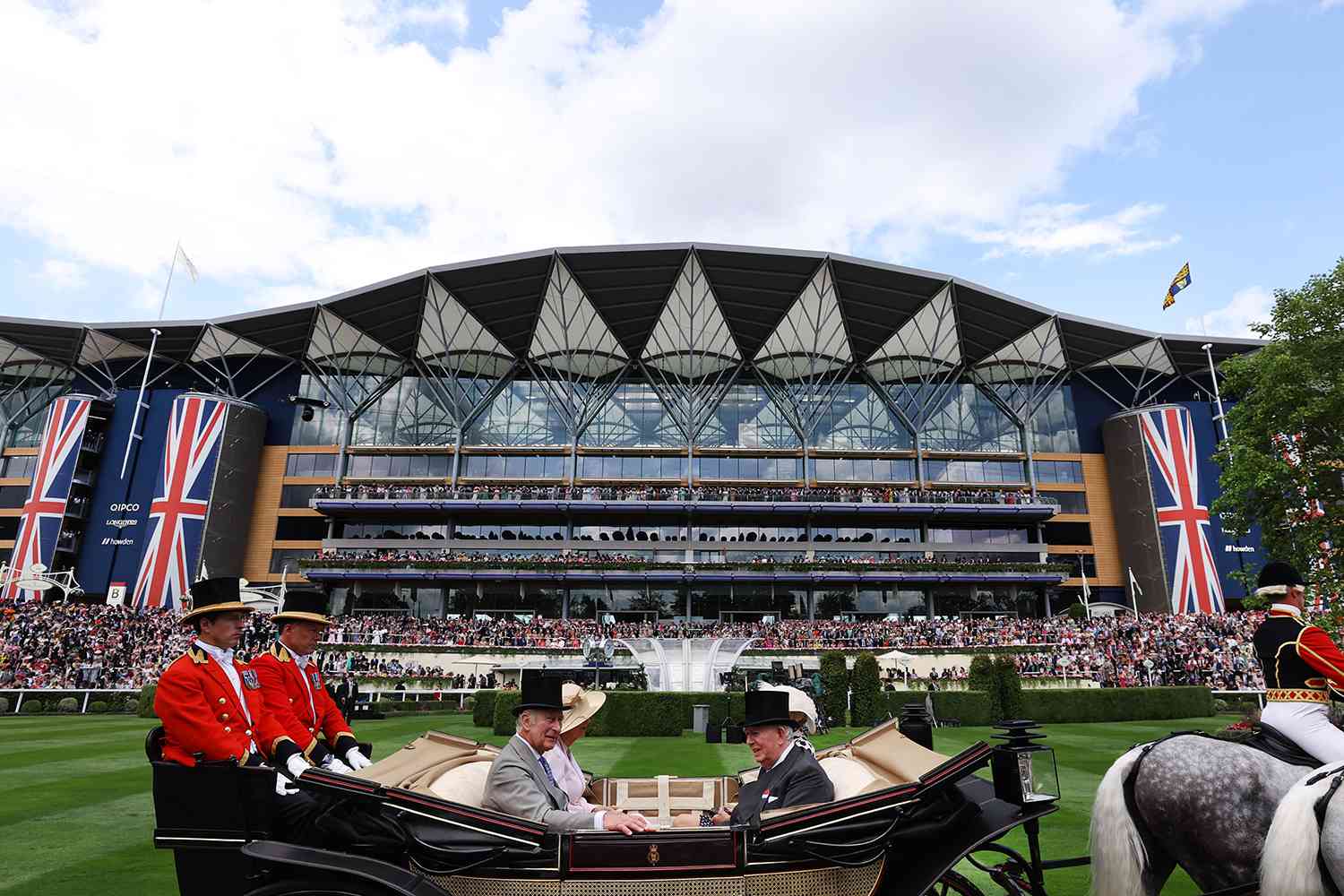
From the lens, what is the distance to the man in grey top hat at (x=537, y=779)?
403 cm

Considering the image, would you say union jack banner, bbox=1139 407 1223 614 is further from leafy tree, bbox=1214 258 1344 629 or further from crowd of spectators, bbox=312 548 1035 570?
leafy tree, bbox=1214 258 1344 629

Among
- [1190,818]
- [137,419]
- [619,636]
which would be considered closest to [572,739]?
[1190,818]

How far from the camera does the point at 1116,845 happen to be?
4.83 m

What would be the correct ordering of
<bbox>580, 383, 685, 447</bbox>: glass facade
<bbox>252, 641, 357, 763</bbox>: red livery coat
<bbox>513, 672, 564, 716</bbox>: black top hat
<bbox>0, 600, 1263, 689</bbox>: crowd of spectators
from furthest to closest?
1. <bbox>580, 383, 685, 447</bbox>: glass facade
2. <bbox>0, 600, 1263, 689</bbox>: crowd of spectators
3. <bbox>252, 641, 357, 763</bbox>: red livery coat
4. <bbox>513, 672, 564, 716</bbox>: black top hat

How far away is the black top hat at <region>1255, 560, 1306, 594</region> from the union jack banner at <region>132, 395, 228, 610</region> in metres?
56.9

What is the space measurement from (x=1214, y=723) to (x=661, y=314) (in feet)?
127

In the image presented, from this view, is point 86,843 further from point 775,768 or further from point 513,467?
point 513,467

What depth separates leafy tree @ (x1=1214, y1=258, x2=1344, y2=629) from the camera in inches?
741

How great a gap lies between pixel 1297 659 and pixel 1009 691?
62.1 ft

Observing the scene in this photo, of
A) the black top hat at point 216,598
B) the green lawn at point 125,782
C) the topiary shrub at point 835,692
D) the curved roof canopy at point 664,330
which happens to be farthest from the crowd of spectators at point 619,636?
the black top hat at point 216,598

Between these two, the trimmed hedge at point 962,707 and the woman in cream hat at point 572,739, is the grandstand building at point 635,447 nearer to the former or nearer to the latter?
the trimmed hedge at point 962,707

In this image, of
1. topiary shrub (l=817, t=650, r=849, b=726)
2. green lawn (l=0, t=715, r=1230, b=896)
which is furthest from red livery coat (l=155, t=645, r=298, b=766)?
topiary shrub (l=817, t=650, r=849, b=726)

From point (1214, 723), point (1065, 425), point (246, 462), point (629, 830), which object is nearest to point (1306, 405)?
point (1214, 723)

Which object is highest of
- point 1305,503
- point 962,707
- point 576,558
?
point 576,558
